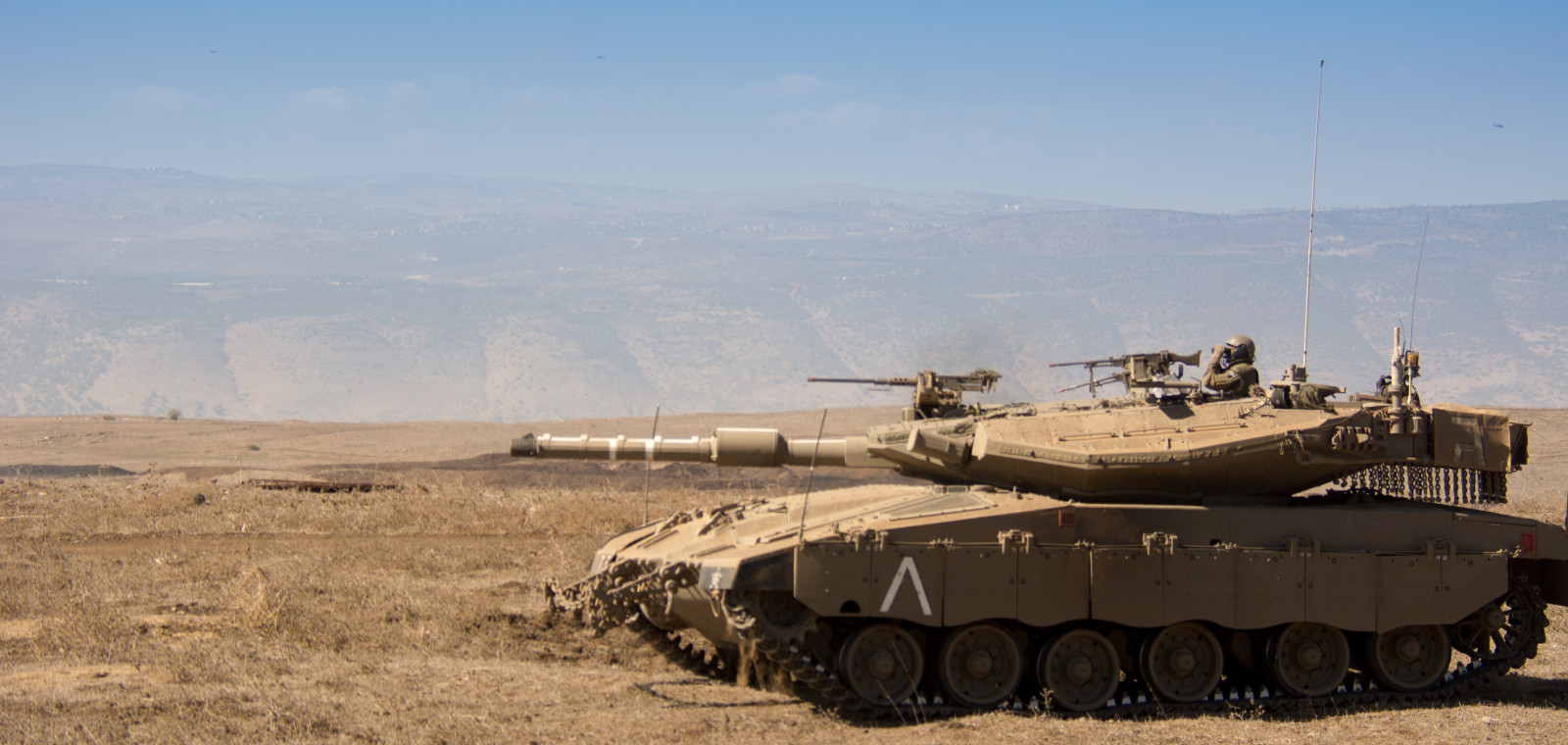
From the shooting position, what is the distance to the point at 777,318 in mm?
112000

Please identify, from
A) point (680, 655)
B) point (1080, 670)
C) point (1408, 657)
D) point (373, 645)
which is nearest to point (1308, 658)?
point (1408, 657)

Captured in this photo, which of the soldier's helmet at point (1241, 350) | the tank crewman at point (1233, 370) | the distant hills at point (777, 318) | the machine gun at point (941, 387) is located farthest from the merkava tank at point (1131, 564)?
the distant hills at point (777, 318)

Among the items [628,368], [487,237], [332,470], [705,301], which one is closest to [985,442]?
[332,470]

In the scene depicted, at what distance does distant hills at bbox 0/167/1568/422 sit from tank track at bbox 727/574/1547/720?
55.1 meters

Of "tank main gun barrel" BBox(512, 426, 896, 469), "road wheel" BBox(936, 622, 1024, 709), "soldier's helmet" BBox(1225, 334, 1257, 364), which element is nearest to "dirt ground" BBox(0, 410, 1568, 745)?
"road wheel" BBox(936, 622, 1024, 709)

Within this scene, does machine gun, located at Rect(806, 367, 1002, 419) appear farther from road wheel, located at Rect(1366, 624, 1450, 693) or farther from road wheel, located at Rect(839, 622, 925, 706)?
road wheel, located at Rect(1366, 624, 1450, 693)

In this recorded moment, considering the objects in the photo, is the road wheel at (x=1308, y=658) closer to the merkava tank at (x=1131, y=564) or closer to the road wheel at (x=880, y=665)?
the merkava tank at (x=1131, y=564)

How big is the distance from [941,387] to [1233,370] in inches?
117

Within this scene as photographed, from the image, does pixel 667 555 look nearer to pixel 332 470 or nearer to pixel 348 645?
pixel 348 645

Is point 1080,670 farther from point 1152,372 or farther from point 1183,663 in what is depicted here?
point 1152,372

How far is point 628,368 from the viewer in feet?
337

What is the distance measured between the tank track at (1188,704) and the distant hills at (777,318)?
55094mm

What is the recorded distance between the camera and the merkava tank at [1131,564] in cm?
1136

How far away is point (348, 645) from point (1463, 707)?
414 inches
